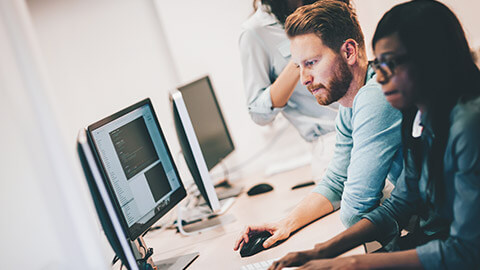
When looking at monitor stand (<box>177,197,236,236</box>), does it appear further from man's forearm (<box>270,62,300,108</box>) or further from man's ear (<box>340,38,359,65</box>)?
man's ear (<box>340,38,359,65</box>)

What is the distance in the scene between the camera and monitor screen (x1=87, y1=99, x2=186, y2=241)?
1.56 metres

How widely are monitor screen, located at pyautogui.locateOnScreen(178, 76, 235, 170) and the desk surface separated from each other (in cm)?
24

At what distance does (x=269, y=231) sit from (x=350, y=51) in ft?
2.15

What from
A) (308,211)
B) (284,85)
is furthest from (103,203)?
(284,85)

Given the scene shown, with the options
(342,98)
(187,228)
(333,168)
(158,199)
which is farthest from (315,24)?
(187,228)

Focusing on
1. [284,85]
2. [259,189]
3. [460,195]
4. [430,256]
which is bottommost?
[259,189]

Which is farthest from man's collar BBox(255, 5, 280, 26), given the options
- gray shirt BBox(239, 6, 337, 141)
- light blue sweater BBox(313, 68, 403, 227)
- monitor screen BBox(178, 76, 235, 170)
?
light blue sweater BBox(313, 68, 403, 227)

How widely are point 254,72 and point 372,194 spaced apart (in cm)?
108

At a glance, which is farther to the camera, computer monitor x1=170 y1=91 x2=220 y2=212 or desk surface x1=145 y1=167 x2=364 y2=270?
computer monitor x1=170 y1=91 x2=220 y2=212

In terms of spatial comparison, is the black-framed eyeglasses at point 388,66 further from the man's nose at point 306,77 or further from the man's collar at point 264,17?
the man's collar at point 264,17

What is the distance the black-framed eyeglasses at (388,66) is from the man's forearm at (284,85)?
0.93 meters

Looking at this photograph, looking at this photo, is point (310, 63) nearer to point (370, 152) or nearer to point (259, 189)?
point (370, 152)

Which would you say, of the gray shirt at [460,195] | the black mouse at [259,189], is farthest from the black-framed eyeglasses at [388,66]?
the black mouse at [259,189]

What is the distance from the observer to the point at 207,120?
260 cm
